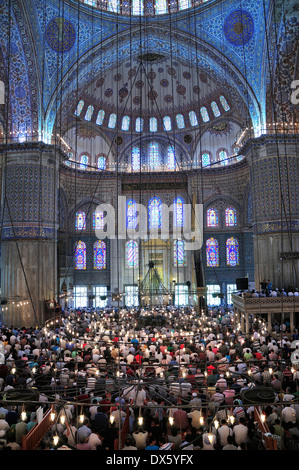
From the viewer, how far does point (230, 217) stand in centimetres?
2395

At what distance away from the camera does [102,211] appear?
80.7 ft

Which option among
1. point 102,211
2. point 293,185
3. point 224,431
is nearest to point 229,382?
point 224,431

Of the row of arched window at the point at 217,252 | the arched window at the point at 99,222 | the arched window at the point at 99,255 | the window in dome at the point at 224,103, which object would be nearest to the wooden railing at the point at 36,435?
the arched window at the point at 99,255

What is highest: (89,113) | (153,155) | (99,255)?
(89,113)

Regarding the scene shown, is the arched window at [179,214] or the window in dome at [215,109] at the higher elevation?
the window in dome at [215,109]

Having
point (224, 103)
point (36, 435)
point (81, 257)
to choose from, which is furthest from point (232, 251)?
point (36, 435)

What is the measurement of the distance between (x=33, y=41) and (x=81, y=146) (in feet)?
28.7

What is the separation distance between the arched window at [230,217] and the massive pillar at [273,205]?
6.67 m

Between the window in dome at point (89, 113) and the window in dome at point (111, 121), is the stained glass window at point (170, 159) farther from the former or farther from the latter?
the window in dome at point (89, 113)

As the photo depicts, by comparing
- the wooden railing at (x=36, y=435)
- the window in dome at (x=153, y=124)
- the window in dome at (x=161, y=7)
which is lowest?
the wooden railing at (x=36, y=435)

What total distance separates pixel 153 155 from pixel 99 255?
7.86m

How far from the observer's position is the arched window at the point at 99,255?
24.3m

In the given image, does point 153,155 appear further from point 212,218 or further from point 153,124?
point 212,218

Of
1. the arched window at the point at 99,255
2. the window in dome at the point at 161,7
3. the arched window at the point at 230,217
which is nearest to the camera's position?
the window in dome at the point at 161,7
